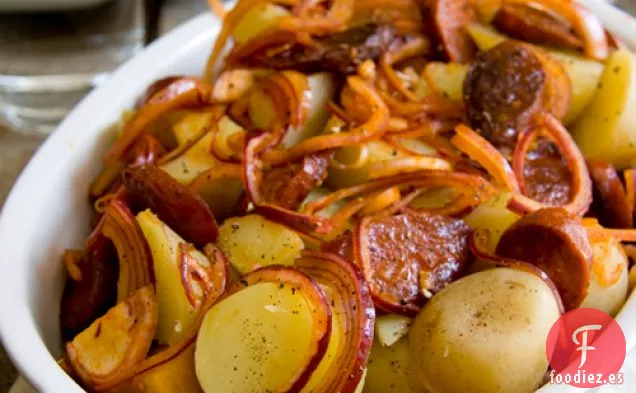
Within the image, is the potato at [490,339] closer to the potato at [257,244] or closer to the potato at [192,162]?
the potato at [257,244]

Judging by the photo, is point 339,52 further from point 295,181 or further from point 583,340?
point 583,340

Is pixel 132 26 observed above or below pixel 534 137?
below

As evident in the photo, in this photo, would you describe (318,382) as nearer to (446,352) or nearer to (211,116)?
(446,352)

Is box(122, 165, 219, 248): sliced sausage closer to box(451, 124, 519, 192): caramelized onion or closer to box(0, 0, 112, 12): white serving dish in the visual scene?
box(451, 124, 519, 192): caramelized onion

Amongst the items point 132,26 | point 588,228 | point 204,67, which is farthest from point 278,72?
point 132,26

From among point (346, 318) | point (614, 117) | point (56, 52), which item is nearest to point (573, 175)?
point (614, 117)

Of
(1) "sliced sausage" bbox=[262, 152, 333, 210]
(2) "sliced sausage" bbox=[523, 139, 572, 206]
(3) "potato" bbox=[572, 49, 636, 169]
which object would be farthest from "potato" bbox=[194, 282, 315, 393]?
(3) "potato" bbox=[572, 49, 636, 169]
